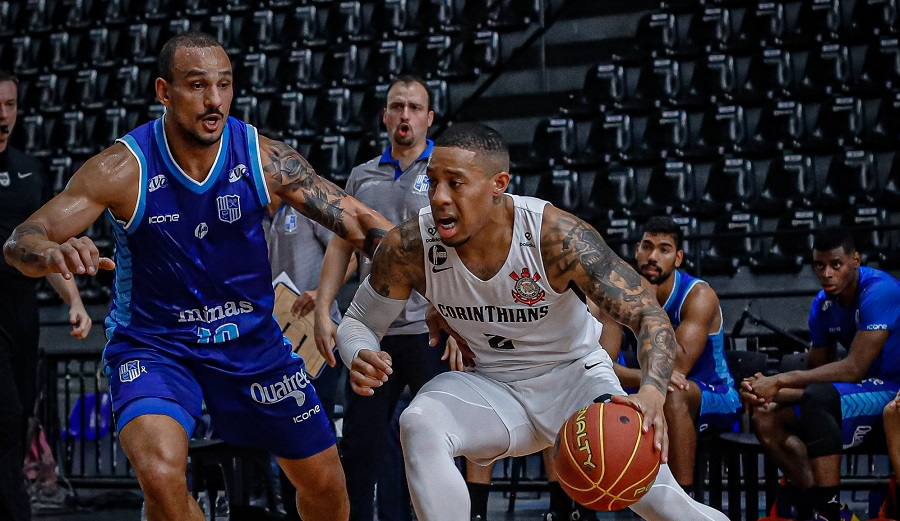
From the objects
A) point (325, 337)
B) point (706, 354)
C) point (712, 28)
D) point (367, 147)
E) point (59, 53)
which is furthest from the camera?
point (59, 53)

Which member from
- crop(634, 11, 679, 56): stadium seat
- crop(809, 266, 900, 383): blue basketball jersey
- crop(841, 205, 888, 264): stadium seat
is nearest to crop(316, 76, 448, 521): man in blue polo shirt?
crop(809, 266, 900, 383): blue basketball jersey

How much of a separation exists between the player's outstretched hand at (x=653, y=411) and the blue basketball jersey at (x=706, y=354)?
277cm

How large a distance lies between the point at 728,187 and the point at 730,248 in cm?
67

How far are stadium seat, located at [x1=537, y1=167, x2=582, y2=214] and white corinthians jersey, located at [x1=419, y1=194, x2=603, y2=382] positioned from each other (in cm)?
662

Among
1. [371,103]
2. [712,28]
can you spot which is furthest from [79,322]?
[712,28]

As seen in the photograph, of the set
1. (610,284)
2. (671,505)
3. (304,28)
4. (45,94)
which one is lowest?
(671,505)

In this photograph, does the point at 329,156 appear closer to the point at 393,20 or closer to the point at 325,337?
the point at 393,20

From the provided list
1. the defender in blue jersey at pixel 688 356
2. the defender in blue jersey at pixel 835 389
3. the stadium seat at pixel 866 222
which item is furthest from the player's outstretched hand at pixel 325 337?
the stadium seat at pixel 866 222

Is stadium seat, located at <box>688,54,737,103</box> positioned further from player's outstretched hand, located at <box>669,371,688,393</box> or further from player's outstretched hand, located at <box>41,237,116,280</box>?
player's outstretched hand, located at <box>41,237,116,280</box>

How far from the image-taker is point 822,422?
5262 mm

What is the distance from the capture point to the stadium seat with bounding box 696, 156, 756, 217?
10.2 metres

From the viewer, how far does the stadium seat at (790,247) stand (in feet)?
31.4

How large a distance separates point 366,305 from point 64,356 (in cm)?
498

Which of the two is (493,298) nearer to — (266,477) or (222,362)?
(222,362)
